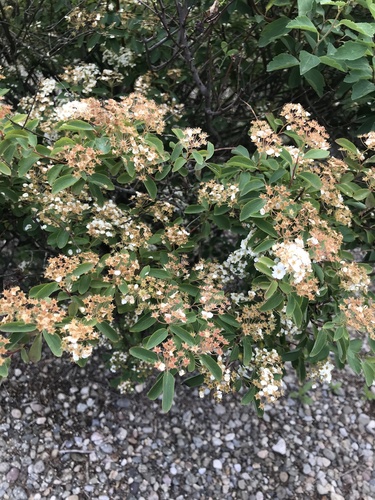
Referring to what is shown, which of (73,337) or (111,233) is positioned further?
(111,233)

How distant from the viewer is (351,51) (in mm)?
1248

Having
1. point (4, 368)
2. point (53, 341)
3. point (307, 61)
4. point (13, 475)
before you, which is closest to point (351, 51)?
point (307, 61)

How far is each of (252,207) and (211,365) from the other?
0.43 m

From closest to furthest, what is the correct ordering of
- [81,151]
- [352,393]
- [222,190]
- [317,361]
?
[81,151] < [222,190] < [317,361] < [352,393]

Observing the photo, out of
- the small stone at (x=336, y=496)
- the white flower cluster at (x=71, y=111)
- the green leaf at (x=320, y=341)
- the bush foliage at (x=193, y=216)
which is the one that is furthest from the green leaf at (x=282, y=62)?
the small stone at (x=336, y=496)

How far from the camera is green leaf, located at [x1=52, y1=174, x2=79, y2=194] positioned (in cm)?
118

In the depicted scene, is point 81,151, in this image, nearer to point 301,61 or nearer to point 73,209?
point 73,209

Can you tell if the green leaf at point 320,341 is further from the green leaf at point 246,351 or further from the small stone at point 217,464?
the small stone at point 217,464

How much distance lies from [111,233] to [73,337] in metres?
0.41

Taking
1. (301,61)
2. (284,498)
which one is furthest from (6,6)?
(284,498)

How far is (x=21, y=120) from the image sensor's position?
4.27 ft

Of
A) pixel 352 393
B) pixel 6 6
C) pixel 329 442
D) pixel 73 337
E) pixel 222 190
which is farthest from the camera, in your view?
pixel 352 393

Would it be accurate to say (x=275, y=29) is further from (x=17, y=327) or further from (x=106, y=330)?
(x=17, y=327)

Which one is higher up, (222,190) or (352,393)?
(222,190)
